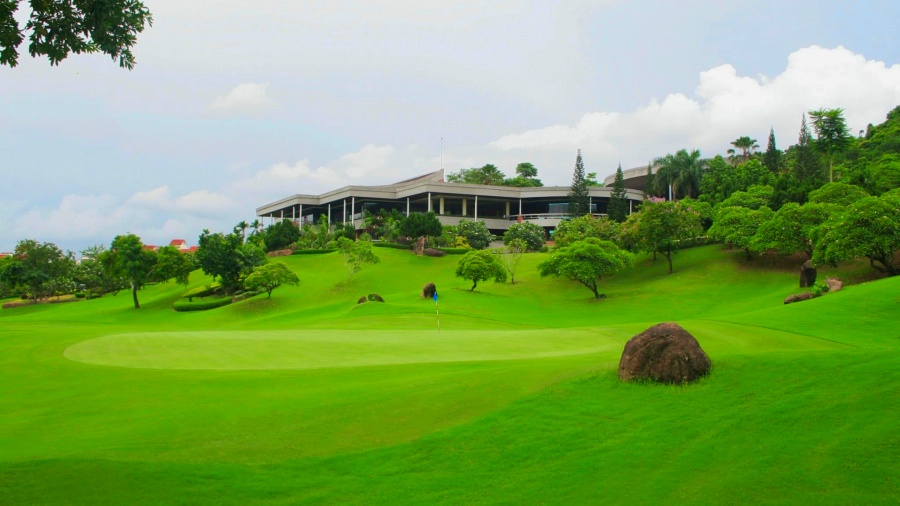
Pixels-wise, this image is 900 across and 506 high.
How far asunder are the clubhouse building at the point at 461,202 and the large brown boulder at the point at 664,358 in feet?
298

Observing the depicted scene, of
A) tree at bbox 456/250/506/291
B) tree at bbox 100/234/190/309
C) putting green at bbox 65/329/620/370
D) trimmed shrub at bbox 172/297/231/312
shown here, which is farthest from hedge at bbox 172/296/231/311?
putting green at bbox 65/329/620/370

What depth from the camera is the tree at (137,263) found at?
67.5 metres

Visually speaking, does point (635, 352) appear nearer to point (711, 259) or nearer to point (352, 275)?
point (711, 259)

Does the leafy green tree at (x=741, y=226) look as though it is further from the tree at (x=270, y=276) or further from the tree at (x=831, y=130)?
the tree at (x=270, y=276)

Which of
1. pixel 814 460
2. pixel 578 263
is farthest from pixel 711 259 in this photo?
pixel 814 460

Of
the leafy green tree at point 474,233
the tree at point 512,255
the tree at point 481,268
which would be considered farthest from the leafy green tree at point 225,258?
the leafy green tree at point 474,233

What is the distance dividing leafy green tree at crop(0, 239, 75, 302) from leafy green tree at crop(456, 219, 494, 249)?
Answer: 172ft

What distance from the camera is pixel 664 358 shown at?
46.1 feet

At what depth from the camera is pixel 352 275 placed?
7206 centimetres

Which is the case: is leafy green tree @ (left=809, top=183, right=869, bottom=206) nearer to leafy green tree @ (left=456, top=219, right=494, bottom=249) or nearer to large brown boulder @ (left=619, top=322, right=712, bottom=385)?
leafy green tree @ (left=456, top=219, right=494, bottom=249)

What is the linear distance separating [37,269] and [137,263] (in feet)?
85.4

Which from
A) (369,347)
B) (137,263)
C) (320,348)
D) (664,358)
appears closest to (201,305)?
(137,263)

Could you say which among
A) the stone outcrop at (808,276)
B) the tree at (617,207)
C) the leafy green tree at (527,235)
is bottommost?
the stone outcrop at (808,276)

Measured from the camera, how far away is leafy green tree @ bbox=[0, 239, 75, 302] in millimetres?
81812
